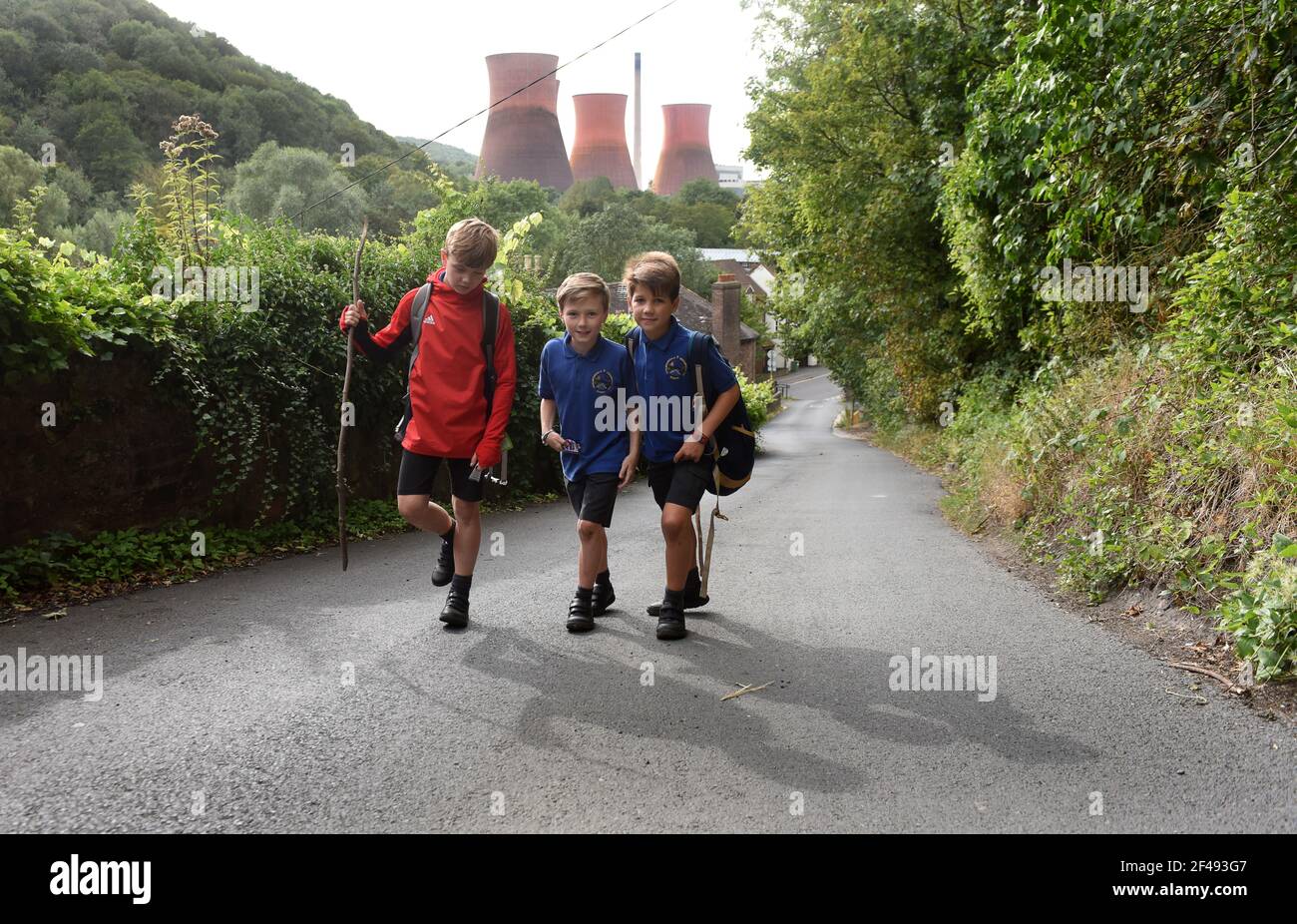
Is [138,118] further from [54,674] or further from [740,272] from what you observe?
[54,674]

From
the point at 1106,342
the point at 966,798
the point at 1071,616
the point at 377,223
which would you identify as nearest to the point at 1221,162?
the point at 1106,342

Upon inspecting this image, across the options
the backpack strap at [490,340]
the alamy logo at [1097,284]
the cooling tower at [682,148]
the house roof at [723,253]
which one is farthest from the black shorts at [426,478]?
the house roof at [723,253]

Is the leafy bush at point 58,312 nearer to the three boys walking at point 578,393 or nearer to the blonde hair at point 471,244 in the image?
the three boys walking at point 578,393

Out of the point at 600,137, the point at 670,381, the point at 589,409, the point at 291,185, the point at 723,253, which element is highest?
the point at 600,137

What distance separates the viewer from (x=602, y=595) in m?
5.92

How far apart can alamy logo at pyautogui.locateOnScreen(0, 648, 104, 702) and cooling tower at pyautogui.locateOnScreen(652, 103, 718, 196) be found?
99878 mm

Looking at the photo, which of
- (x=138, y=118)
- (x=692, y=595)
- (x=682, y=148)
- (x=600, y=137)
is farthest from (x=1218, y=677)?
(x=682, y=148)

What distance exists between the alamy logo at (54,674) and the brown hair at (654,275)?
304 centimetres

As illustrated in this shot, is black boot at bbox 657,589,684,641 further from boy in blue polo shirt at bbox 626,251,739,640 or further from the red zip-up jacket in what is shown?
the red zip-up jacket

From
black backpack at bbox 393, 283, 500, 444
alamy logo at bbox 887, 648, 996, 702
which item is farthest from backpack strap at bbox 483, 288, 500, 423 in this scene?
alamy logo at bbox 887, 648, 996, 702

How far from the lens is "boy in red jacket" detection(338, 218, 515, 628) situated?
5207 millimetres

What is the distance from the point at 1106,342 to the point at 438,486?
7.26 metres

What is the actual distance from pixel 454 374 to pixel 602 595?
1575 mm

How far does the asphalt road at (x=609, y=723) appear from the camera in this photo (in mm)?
3061
